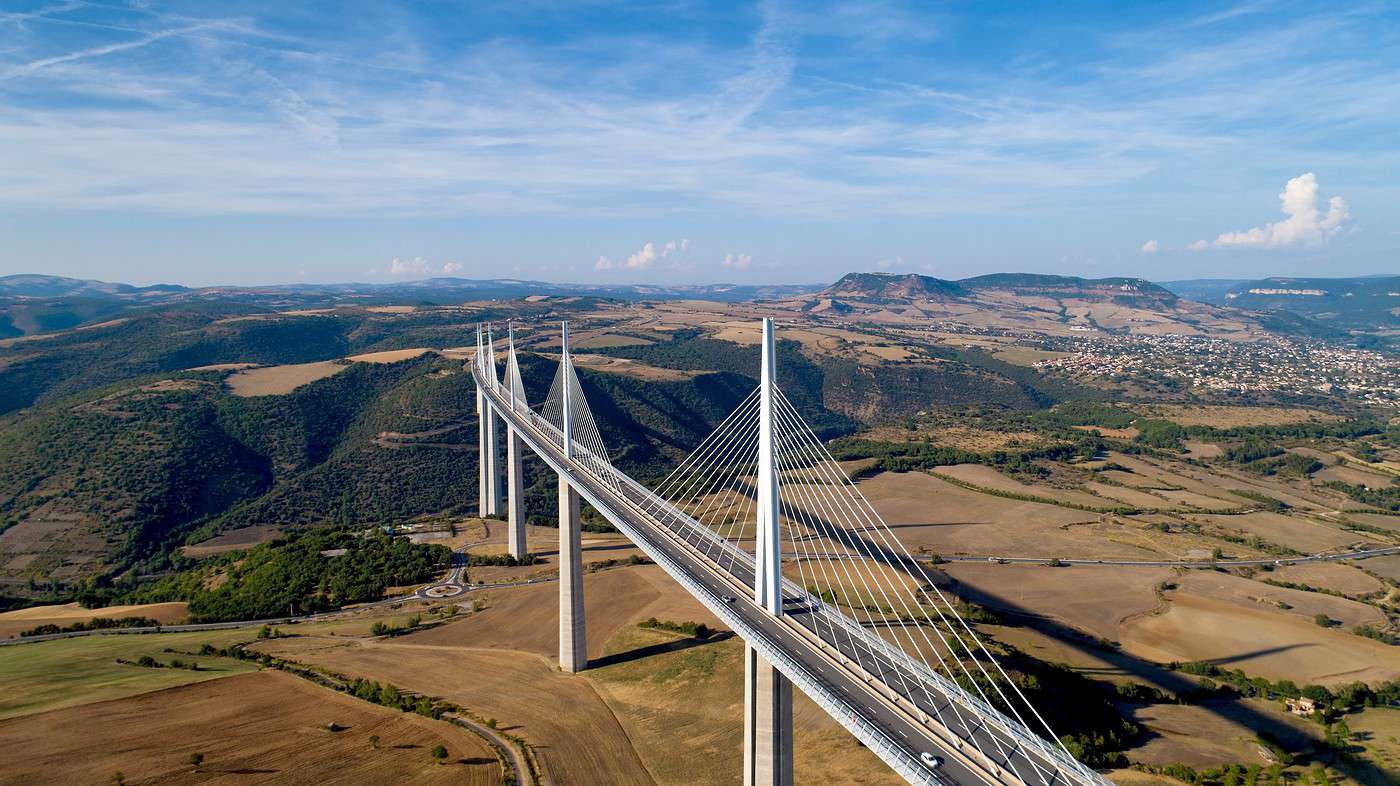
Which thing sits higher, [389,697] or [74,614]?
[389,697]

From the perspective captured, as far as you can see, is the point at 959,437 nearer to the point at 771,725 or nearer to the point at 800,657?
the point at 800,657

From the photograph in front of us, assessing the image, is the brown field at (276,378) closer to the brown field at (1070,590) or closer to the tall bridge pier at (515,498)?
the tall bridge pier at (515,498)

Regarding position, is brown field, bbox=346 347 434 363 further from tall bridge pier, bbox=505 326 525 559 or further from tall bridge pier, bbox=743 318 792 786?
tall bridge pier, bbox=743 318 792 786

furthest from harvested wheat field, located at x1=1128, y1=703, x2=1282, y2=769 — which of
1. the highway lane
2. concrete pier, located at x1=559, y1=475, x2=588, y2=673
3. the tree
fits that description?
the tree

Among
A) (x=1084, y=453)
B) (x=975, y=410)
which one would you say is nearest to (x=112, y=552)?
(x=1084, y=453)

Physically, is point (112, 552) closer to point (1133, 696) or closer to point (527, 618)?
point (527, 618)

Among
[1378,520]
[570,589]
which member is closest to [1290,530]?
[1378,520]
